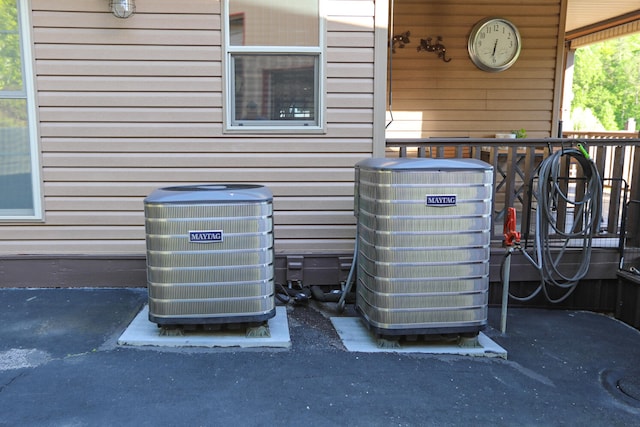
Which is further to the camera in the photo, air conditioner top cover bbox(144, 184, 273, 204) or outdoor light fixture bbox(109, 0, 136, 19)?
outdoor light fixture bbox(109, 0, 136, 19)

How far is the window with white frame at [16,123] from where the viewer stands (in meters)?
4.23

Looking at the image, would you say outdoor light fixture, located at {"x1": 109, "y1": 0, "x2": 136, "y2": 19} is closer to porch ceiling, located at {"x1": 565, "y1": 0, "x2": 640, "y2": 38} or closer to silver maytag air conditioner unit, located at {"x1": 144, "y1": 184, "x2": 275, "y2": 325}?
silver maytag air conditioner unit, located at {"x1": 144, "y1": 184, "x2": 275, "y2": 325}

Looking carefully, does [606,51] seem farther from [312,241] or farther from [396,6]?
[312,241]

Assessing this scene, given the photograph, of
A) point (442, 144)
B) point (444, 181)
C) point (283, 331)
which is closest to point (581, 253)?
point (442, 144)

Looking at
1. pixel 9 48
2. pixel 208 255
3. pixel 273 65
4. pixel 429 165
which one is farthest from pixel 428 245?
pixel 9 48

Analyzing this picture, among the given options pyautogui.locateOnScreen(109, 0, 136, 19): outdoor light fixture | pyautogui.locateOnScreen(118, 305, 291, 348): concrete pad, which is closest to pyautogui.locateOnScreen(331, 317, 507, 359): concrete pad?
pyautogui.locateOnScreen(118, 305, 291, 348): concrete pad

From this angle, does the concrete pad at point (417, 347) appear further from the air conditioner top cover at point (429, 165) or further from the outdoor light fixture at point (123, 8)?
the outdoor light fixture at point (123, 8)

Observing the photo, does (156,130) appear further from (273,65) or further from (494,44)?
(494,44)

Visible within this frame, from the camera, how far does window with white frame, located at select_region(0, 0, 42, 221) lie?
13.9 ft

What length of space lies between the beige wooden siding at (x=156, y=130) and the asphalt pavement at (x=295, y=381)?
78 centimetres

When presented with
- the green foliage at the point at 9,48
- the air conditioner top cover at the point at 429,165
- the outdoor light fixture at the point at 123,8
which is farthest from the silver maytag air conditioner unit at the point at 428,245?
the green foliage at the point at 9,48

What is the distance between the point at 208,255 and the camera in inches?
134

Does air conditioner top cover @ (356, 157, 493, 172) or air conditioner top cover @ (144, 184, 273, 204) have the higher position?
air conditioner top cover @ (356, 157, 493, 172)

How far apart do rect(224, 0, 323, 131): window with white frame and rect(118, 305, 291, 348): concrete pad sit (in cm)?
164
